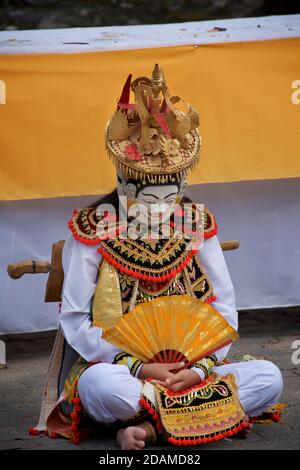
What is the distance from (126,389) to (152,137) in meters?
1.05

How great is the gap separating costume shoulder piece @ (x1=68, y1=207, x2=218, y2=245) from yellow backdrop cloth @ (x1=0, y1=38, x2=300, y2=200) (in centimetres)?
123

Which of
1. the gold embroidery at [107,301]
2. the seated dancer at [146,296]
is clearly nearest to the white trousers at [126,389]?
the seated dancer at [146,296]

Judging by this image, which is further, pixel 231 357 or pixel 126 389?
pixel 231 357

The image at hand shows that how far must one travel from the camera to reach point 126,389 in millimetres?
4023

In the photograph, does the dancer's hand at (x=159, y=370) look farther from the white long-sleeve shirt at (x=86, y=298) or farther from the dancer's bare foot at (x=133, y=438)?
the dancer's bare foot at (x=133, y=438)

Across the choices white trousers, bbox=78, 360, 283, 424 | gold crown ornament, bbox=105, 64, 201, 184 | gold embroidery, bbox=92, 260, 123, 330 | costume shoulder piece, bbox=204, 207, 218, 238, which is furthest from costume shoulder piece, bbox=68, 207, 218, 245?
white trousers, bbox=78, 360, 283, 424

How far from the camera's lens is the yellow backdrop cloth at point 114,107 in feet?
18.4

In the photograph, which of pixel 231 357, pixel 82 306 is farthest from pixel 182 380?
pixel 231 357

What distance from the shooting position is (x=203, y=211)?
4586mm

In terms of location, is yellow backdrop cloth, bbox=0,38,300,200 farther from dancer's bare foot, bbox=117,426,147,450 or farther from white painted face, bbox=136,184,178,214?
dancer's bare foot, bbox=117,426,147,450

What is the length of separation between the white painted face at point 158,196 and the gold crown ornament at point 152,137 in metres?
0.04

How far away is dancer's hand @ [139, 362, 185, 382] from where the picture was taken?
413cm

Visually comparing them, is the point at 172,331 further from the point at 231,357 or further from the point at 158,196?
the point at 231,357
